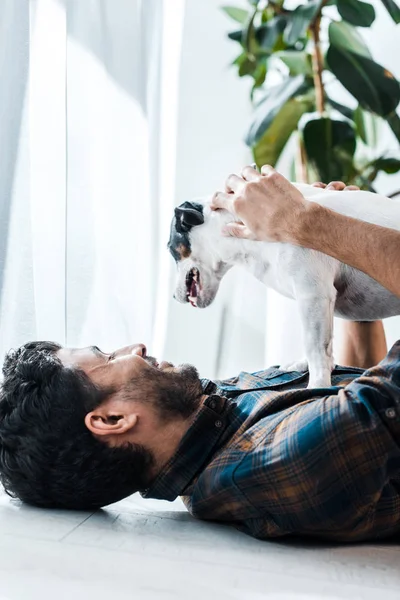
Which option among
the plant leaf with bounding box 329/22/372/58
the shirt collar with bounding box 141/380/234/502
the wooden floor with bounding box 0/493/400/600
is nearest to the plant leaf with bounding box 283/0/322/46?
the plant leaf with bounding box 329/22/372/58

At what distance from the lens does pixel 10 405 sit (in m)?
1.02

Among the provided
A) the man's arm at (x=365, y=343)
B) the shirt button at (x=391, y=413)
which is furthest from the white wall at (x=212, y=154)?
the shirt button at (x=391, y=413)

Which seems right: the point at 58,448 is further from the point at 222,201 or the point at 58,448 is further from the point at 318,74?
the point at 318,74

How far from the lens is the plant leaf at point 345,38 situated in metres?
2.12

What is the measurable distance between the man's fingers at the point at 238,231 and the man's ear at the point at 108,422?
0.44 m

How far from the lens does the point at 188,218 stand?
1384 millimetres

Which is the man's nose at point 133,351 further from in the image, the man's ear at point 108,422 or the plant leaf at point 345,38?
the plant leaf at point 345,38

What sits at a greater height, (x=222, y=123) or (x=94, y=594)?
(x=222, y=123)

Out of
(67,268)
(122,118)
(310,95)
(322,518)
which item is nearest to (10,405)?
(322,518)

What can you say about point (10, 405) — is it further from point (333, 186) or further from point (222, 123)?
point (222, 123)

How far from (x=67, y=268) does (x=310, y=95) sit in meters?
1.15

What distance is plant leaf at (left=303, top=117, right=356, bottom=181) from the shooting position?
2.12 metres

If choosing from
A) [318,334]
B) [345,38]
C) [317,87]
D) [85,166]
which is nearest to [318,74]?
[317,87]

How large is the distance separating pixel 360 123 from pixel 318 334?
1.44m
